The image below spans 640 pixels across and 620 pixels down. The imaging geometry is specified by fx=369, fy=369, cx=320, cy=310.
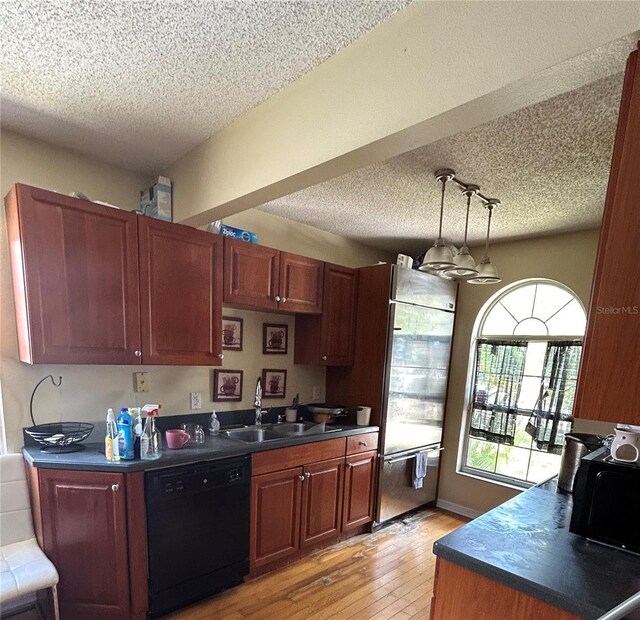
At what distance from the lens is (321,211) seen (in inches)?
108

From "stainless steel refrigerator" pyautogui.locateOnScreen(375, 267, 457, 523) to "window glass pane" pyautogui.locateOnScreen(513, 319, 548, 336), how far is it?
560 mm

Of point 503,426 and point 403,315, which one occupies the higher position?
point 403,315

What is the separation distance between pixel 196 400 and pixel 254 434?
0.49 metres

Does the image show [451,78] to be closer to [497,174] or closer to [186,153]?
[497,174]

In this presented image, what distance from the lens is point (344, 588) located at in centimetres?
→ 224

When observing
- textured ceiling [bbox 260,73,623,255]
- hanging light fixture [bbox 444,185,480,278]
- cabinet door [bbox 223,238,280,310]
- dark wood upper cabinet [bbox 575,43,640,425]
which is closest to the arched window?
textured ceiling [bbox 260,73,623,255]

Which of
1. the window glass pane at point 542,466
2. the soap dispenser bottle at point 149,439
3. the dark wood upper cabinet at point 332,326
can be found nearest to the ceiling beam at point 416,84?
the soap dispenser bottle at point 149,439

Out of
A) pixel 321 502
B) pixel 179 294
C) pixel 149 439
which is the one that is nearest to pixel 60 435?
pixel 149 439

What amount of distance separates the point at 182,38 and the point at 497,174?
5.23 ft

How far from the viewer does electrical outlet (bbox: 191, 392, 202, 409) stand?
2.50 meters

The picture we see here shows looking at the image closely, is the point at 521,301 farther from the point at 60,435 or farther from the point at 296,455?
the point at 60,435

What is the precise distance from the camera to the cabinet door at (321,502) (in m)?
2.49

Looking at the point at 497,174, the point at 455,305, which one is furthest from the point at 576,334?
the point at 497,174

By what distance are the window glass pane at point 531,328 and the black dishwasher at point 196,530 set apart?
8.35 feet
